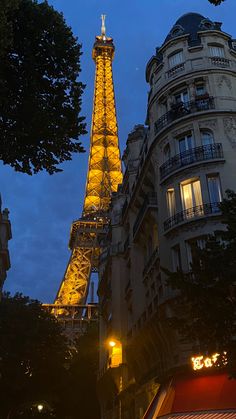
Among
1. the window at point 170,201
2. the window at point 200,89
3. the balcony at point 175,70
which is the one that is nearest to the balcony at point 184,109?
the window at point 200,89

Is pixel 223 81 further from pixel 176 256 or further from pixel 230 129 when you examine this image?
pixel 176 256

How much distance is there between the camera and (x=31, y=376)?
44.2 meters

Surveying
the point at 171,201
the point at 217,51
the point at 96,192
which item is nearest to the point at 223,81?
the point at 217,51

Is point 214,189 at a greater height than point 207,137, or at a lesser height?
lesser

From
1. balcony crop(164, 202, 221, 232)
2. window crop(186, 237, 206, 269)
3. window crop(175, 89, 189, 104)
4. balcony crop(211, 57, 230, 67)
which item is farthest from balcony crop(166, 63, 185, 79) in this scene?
window crop(186, 237, 206, 269)

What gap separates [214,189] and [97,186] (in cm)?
7002

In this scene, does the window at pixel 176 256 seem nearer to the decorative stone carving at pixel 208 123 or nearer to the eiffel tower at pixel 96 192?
the decorative stone carving at pixel 208 123

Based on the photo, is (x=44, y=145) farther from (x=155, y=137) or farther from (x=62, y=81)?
(x=155, y=137)

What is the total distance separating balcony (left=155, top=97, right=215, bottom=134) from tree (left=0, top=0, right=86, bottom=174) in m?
6.62

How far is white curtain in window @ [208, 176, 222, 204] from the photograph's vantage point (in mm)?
20188

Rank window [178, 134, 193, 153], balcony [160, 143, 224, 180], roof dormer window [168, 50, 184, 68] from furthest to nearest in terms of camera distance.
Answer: roof dormer window [168, 50, 184, 68] < window [178, 134, 193, 153] < balcony [160, 143, 224, 180]

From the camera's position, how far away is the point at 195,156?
70.0 feet

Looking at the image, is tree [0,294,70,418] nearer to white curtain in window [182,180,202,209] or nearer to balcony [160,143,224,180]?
white curtain in window [182,180,202,209]

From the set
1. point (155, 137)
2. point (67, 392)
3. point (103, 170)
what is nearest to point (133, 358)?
point (155, 137)
